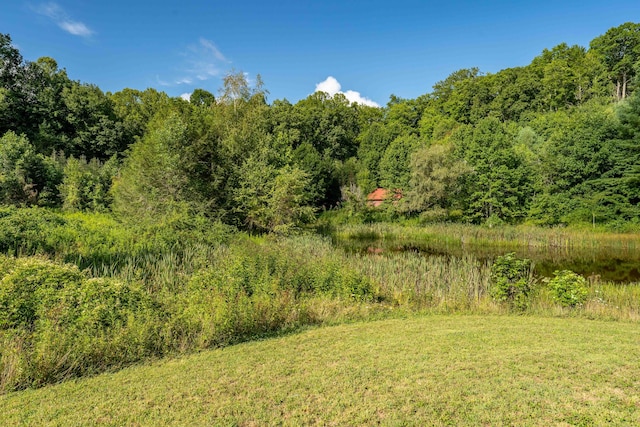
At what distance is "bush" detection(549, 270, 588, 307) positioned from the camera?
7012 mm

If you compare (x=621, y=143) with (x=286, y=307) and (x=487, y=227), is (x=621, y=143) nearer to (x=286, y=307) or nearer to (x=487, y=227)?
(x=487, y=227)

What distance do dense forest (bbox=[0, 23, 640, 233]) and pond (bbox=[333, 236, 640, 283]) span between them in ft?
17.2

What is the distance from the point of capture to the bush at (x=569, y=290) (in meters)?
7.01

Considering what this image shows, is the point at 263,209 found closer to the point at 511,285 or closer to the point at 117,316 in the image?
the point at 511,285

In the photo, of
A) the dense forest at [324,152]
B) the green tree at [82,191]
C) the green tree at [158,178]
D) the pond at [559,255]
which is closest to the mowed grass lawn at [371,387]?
the pond at [559,255]

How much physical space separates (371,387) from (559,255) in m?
16.6

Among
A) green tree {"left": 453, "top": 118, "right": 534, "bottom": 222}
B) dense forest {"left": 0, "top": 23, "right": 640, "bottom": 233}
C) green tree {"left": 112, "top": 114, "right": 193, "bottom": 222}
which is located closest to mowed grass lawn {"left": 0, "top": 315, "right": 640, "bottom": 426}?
dense forest {"left": 0, "top": 23, "right": 640, "bottom": 233}

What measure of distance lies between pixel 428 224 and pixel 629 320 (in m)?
19.0

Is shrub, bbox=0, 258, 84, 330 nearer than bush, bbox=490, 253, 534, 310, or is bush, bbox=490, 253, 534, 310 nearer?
shrub, bbox=0, 258, 84, 330

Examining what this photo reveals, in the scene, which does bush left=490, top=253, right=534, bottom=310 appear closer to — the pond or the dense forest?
the pond

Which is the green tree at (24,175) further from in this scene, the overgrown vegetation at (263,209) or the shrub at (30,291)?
the shrub at (30,291)

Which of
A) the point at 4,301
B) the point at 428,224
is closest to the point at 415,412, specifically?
the point at 4,301

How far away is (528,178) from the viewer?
82.5ft

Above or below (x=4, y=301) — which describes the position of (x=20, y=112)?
above
